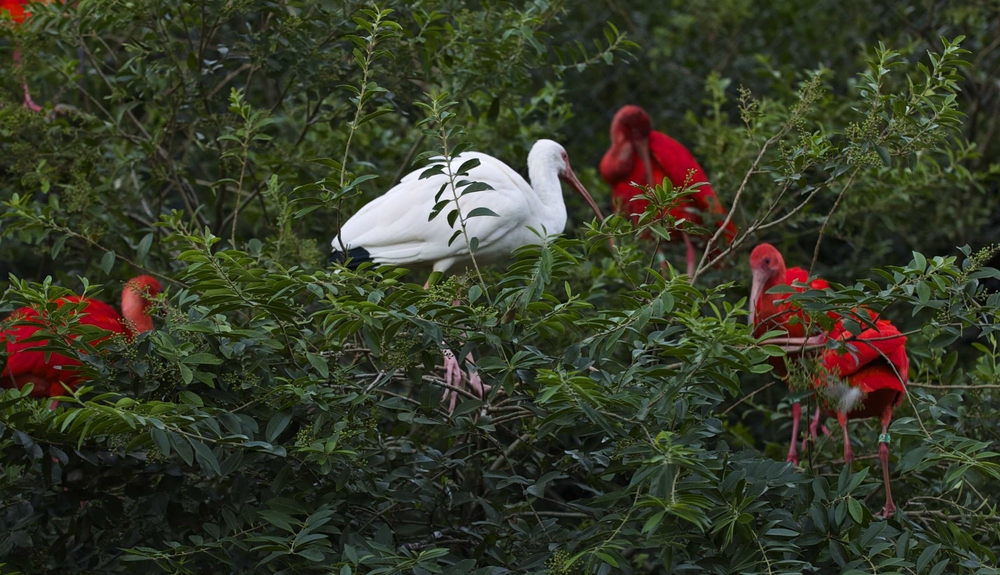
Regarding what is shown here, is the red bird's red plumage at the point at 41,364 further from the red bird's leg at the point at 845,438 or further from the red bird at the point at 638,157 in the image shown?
the red bird at the point at 638,157

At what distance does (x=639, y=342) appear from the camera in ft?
7.00

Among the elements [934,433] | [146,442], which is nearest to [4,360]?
[146,442]

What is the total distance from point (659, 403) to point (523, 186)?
940mm

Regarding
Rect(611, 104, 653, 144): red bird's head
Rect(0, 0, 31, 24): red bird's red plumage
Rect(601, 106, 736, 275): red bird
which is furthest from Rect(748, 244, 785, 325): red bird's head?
Rect(0, 0, 31, 24): red bird's red plumage

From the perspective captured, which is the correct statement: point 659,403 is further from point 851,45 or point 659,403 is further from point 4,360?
point 851,45

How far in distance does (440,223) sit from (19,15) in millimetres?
1777

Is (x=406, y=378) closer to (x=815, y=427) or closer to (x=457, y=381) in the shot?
(x=457, y=381)

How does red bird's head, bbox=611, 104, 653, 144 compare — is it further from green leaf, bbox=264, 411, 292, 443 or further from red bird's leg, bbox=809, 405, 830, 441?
green leaf, bbox=264, 411, 292, 443

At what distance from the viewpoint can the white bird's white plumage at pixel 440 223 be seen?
254 centimetres

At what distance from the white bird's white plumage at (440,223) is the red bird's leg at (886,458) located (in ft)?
2.78

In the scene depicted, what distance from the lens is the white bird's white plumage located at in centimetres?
254

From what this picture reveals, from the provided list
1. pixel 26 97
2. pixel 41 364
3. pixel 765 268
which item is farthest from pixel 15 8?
pixel 765 268

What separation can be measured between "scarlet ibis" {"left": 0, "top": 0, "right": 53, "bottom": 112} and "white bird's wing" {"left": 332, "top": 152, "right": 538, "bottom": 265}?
1126 mm

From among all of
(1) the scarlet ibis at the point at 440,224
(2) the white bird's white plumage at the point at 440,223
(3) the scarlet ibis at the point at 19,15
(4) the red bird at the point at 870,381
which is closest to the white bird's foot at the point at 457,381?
(1) the scarlet ibis at the point at 440,224
